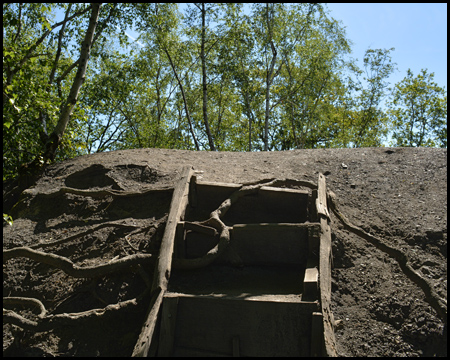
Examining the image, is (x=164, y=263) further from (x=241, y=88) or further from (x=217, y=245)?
(x=241, y=88)

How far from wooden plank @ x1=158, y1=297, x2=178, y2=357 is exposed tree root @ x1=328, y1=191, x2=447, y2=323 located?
104 inches

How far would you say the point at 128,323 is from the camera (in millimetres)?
5273

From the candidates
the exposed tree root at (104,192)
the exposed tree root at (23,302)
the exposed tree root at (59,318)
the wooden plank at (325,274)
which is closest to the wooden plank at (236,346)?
the wooden plank at (325,274)

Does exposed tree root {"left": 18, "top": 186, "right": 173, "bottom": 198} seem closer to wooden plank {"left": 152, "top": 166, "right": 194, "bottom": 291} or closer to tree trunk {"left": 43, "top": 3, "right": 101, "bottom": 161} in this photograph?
wooden plank {"left": 152, "top": 166, "right": 194, "bottom": 291}

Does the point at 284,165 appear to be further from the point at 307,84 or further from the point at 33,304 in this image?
the point at 307,84

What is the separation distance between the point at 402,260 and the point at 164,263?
9.14ft

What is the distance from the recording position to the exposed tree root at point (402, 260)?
497cm

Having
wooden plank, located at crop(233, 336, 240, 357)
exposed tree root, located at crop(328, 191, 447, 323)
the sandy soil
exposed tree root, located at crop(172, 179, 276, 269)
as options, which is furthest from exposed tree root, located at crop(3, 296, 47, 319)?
exposed tree root, located at crop(328, 191, 447, 323)

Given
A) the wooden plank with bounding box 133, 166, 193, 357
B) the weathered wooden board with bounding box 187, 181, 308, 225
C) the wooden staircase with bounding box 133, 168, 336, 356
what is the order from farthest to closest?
→ the weathered wooden board with bounding box 187, 181, 308, 225
the wooden staircase with bounding box 133, 168, 336, 356
the wooden plank with bounding box 133, 166, 193, 357

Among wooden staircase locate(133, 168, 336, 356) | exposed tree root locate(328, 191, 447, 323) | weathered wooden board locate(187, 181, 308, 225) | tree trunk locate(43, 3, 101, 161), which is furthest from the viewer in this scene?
tree trunk locate(43, 3, 101, 161)

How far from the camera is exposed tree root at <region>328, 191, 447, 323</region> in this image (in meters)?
4.97

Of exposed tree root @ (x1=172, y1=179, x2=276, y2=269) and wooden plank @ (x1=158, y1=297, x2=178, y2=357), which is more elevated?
exposed tree root @ (x1=172, y1=179, x2=276, y2=269)

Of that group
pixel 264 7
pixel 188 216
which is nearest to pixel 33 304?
pixel 188 216

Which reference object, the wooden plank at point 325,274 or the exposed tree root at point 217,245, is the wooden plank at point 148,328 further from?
the wooden plank at point 325,274
